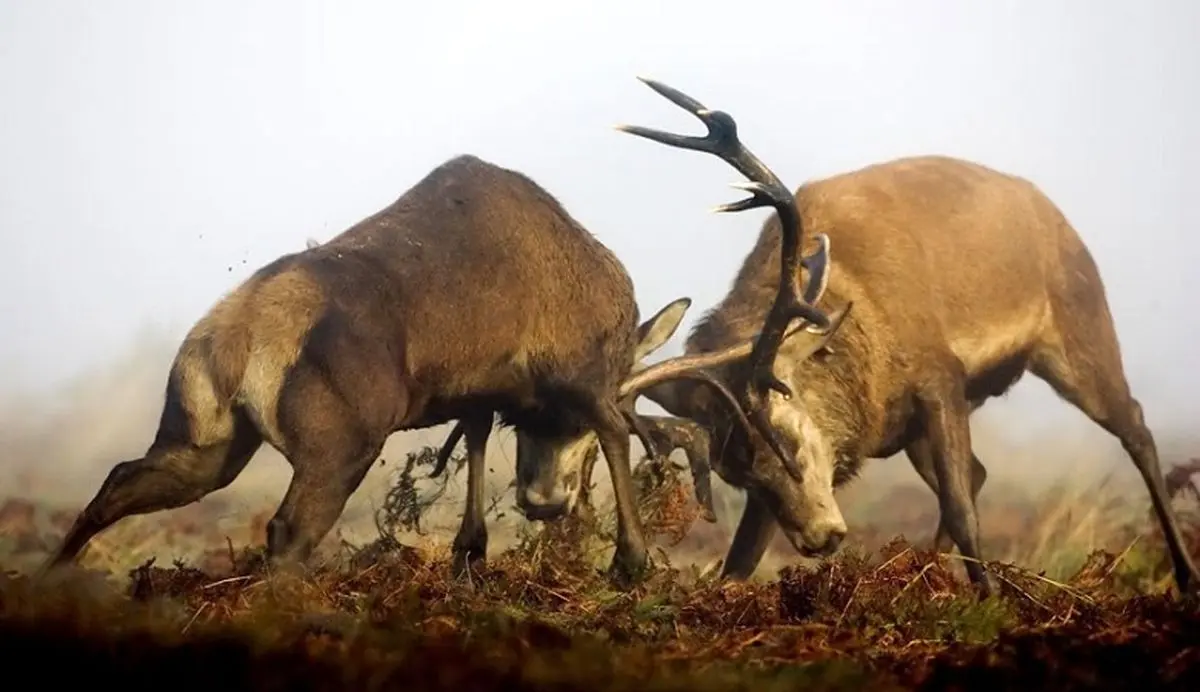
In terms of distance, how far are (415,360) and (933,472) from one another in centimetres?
163

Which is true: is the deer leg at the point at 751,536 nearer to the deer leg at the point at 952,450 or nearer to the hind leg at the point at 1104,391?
the deer leg at the point at 952,450

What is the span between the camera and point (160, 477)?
2664 mm

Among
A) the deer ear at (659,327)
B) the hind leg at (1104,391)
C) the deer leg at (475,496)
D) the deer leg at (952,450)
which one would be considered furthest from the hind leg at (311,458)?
the hind leg at (1104,391)

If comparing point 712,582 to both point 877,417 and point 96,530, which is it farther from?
point 96,530

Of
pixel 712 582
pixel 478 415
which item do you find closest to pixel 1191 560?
pixel 712 582

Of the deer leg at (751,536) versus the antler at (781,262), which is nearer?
the antler at (781,262)

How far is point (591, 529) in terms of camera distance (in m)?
3.45

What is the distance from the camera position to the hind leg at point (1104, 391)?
3643mm

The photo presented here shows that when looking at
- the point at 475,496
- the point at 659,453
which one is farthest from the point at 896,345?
the point at 475,496

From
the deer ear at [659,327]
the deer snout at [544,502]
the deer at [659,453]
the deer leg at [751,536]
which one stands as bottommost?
the deer leg at [751,536]

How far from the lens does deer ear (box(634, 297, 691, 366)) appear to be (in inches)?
143

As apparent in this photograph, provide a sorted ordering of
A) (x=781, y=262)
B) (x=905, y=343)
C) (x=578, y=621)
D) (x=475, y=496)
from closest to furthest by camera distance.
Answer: (x=578, y=621) → (x=475, y=496) → (x=781, y=262) → (x=905, y=343)

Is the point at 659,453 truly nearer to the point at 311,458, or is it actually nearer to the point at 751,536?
the point at 751,536

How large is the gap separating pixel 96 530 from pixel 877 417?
81.5 inches
